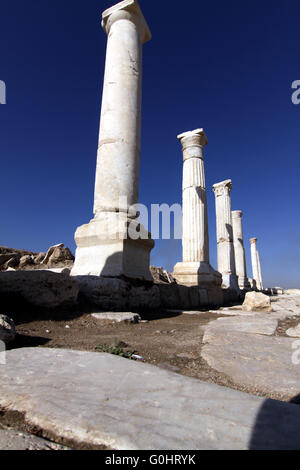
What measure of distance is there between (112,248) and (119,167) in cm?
171

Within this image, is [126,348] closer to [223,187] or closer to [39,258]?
[39,258]

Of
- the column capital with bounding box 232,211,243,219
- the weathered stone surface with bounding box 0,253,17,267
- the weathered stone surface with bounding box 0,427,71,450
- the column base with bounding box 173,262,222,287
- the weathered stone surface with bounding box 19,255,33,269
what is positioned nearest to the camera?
the weathered stone surface with bounding box 0,427,71,450

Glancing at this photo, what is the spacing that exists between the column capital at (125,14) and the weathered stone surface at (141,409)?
7.55 m

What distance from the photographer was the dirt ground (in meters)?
1.89

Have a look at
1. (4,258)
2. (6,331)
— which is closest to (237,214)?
(4,258)

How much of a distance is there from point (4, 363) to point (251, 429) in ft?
4.37

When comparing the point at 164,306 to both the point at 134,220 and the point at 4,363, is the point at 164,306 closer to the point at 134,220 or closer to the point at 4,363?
the point at 134,220

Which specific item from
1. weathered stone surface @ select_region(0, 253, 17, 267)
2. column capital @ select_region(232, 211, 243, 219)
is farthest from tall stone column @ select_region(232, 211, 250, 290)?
weathered stone surface @ select_region(0, 253, 17, 267)

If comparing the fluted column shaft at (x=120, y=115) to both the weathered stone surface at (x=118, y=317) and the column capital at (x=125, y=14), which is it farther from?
the weathered stone surface at (x=118, y=317)

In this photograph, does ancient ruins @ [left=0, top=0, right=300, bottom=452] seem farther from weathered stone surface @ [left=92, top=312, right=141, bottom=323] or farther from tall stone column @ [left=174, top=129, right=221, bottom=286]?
tall stone column @ [left=174, top=129, right=221, bottom=286]

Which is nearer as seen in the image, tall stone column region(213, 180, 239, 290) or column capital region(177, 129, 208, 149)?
column capital region(177, 129, 208, 149)

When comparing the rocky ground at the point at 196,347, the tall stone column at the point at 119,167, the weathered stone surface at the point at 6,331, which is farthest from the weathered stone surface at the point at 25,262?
the weathered stone surface at the point at 6,331

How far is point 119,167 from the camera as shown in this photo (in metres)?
5.54

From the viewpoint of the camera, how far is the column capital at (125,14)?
6.38 metres
